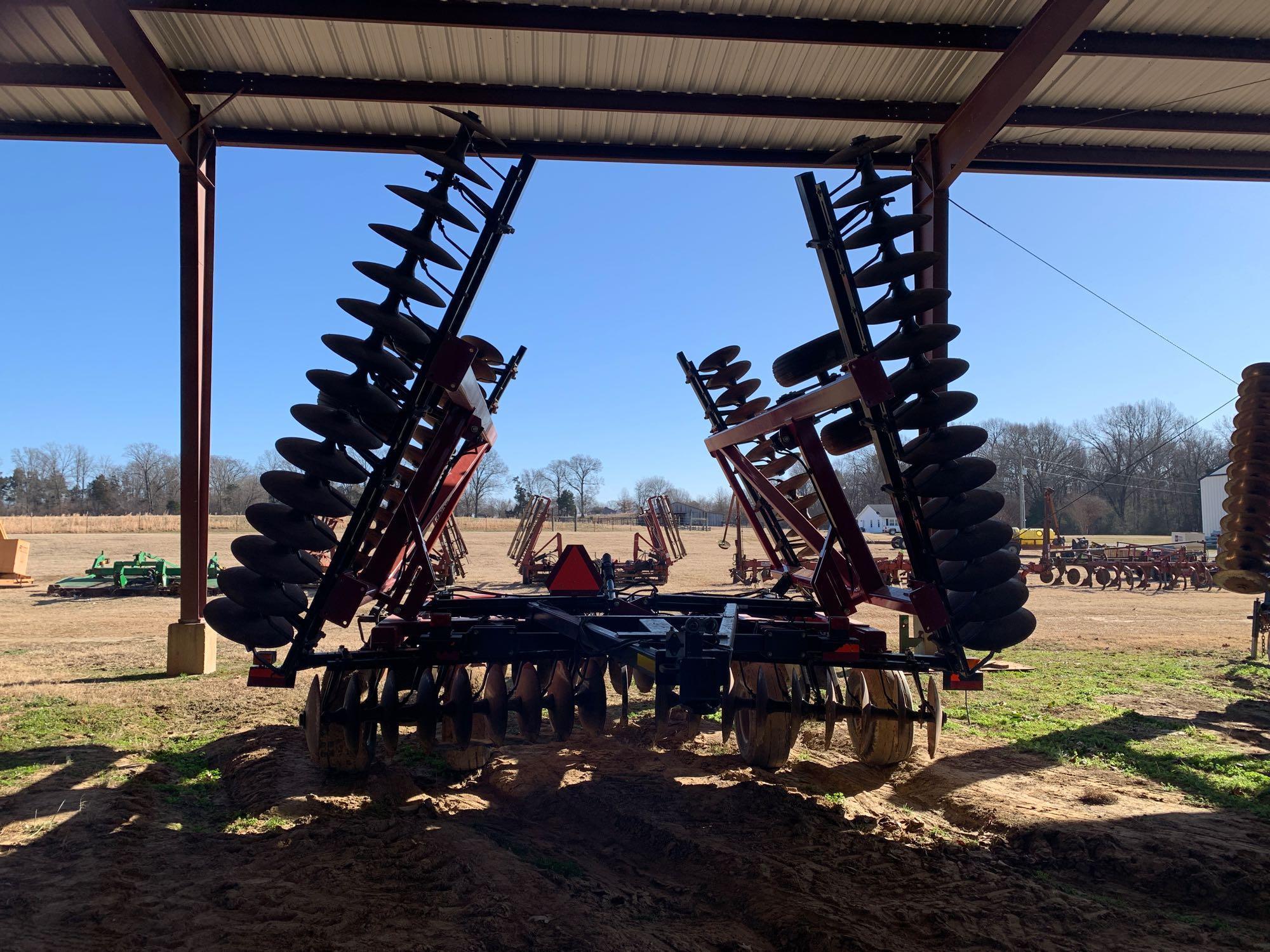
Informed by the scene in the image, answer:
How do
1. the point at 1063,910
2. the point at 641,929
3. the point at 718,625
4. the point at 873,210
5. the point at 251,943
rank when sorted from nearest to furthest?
the point at 251,943 → the point at 641,929 → the point at 1063,910 → the point at 718,625 → the point at 873,210

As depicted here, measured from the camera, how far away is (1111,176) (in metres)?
10.8

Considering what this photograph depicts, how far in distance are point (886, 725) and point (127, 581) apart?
20977mm

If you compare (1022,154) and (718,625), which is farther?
(1022,154)

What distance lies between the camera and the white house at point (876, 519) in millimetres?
81250

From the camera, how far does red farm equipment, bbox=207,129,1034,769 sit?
16.4ft

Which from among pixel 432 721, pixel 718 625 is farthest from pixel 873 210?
pixel 432 721

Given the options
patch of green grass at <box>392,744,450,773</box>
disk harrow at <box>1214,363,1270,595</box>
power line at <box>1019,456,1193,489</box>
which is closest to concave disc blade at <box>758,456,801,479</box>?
patch of green grass at <box>392,744,450,773</box>

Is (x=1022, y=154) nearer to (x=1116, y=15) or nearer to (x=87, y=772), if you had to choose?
(x=1116, y=15)

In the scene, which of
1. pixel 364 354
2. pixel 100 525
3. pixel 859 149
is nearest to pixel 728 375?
pixel 859 149

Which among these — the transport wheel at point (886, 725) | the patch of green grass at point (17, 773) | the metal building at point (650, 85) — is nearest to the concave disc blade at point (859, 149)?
the metal building at point (650, 85)

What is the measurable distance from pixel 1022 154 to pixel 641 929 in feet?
33.8

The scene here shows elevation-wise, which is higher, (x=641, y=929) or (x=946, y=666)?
(x=946, y=666)

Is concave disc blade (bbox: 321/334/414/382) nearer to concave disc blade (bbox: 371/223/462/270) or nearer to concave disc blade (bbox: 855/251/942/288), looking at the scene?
concave disc blade (bbox: 371/223/462/270)

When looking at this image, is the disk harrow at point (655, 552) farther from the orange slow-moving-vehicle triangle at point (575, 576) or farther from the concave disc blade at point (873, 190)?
the concave disc blade at point (873, 190)
